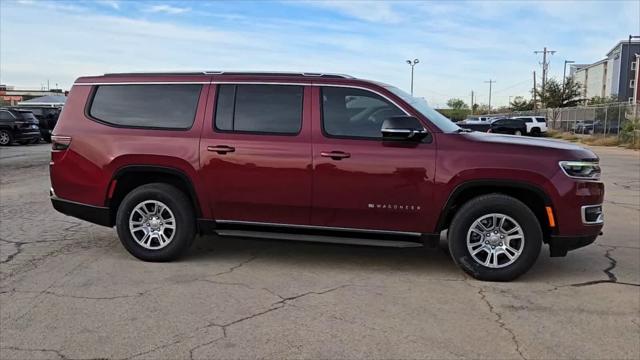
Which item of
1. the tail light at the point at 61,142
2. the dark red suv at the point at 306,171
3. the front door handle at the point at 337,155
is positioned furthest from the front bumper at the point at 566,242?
the tail light at the point at 61,142

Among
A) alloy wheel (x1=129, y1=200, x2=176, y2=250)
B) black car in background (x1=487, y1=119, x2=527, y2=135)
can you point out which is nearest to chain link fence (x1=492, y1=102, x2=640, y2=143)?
black car in background (x1=487, y1=119, x2=527, y2=135)

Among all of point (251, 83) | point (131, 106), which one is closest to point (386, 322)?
point (251, 83)

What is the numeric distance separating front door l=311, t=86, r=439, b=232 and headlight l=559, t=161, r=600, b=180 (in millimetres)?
1218

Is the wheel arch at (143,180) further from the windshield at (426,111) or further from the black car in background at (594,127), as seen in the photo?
the black car in background at (594,127)

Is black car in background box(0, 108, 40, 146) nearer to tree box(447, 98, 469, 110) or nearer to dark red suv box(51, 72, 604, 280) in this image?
dark red suv box(51, 72, 604, 280)

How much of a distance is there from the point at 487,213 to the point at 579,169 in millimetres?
942

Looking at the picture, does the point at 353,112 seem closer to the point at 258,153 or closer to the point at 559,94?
the point at 258,153

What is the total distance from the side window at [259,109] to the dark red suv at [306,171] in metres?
0.01

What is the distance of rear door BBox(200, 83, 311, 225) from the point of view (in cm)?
573

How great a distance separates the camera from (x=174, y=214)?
5996mm

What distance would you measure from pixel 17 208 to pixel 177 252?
14.9ft

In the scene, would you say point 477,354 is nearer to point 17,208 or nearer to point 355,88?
point 355,88

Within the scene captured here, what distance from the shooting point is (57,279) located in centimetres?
539

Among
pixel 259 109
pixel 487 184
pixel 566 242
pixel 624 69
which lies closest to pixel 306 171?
pixel 259 109
